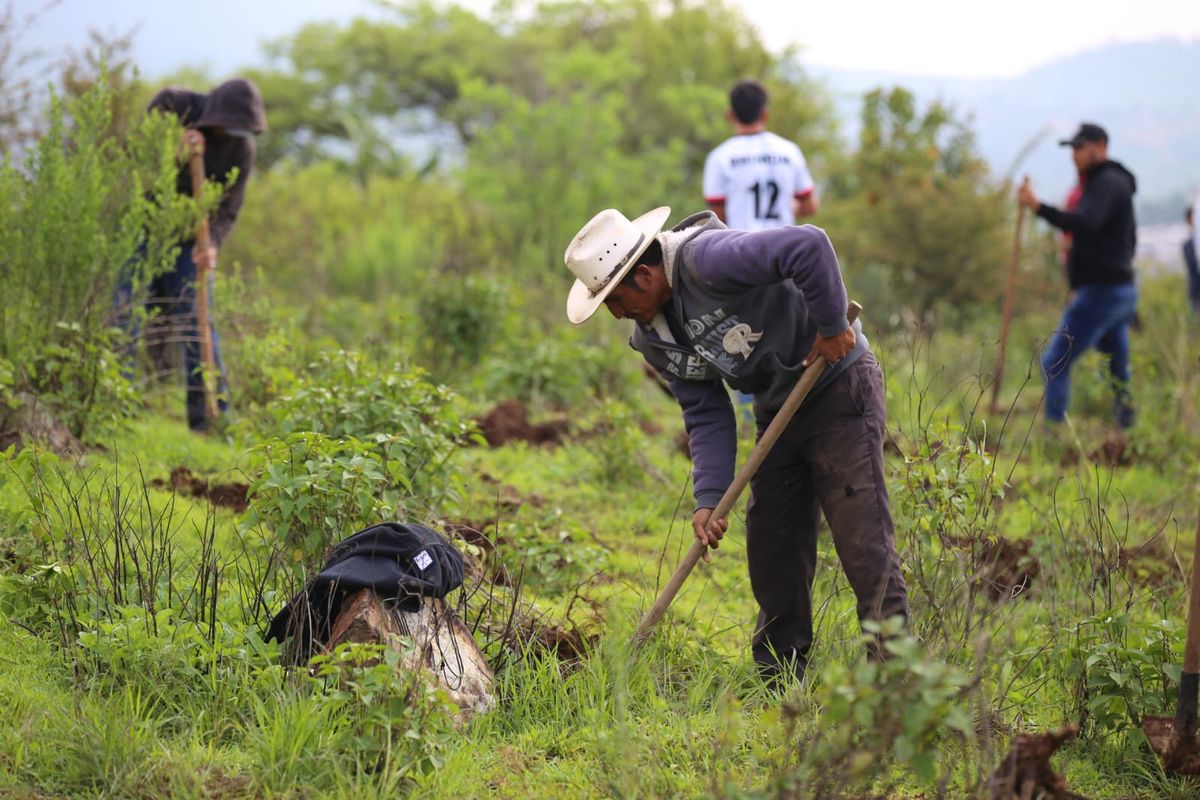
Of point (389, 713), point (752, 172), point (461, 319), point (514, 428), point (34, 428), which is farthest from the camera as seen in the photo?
point (461, 319)

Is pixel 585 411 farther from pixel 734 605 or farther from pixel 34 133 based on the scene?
pixel 34 133

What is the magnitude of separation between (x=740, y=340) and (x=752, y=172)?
354cm

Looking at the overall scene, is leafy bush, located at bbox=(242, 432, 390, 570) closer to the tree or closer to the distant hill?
the tree

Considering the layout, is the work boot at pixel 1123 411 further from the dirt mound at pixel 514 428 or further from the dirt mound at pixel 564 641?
the dirt mound at pixel 564 641

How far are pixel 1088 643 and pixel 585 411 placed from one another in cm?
487

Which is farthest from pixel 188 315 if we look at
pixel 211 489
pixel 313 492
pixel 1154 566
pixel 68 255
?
pixel 1154 566

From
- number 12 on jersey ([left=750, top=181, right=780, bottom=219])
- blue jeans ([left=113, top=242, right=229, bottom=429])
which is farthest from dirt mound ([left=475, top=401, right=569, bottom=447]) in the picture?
number 12 on jersey ([left=750, top=181, right=780, bottom=219])

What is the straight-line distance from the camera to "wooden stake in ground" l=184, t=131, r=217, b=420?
6.23 m

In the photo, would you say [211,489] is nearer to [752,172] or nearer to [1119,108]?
[752,172]

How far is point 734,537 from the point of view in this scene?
560 centimetres

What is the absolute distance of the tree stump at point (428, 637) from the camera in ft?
11.3

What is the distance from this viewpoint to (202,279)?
630 cm

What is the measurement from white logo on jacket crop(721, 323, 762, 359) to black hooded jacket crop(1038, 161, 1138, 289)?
465 centimetres

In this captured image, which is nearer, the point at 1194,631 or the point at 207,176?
the point at 1194,631
